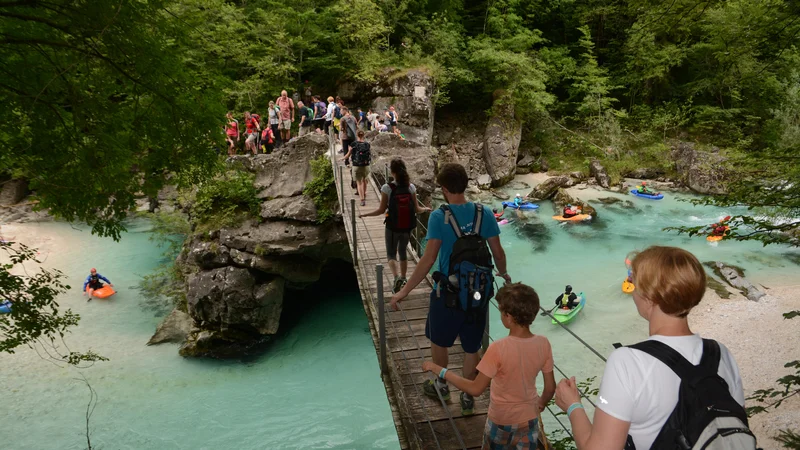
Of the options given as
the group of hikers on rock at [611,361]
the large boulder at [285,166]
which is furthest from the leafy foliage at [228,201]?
the group of hikers on rock at [611,361]

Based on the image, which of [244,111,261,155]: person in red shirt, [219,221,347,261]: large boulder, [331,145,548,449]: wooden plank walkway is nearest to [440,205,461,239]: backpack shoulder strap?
[331,145,548,449]: wooden plank walkway

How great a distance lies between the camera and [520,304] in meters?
2.30

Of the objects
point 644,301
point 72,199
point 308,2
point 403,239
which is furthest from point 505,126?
point 644,301

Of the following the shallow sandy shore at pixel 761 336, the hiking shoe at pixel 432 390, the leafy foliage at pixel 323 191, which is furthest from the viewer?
the leafy foliage at pixel 323 191

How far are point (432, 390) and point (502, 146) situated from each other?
19401mm

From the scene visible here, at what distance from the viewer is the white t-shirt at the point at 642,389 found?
52.1 inches

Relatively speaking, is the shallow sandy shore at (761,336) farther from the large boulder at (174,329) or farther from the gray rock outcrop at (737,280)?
the large boulder at (174,329)

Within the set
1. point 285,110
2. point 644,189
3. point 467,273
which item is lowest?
point 644,189

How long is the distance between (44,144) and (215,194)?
7246mm

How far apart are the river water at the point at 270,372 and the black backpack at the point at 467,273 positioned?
7.15m

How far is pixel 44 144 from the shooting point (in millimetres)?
4363

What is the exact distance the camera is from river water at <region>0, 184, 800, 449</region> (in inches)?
374

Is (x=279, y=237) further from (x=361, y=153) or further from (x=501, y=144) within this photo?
(x=501, y=144)

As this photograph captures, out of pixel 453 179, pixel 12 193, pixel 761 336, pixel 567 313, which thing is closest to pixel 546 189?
pixel 567 313
